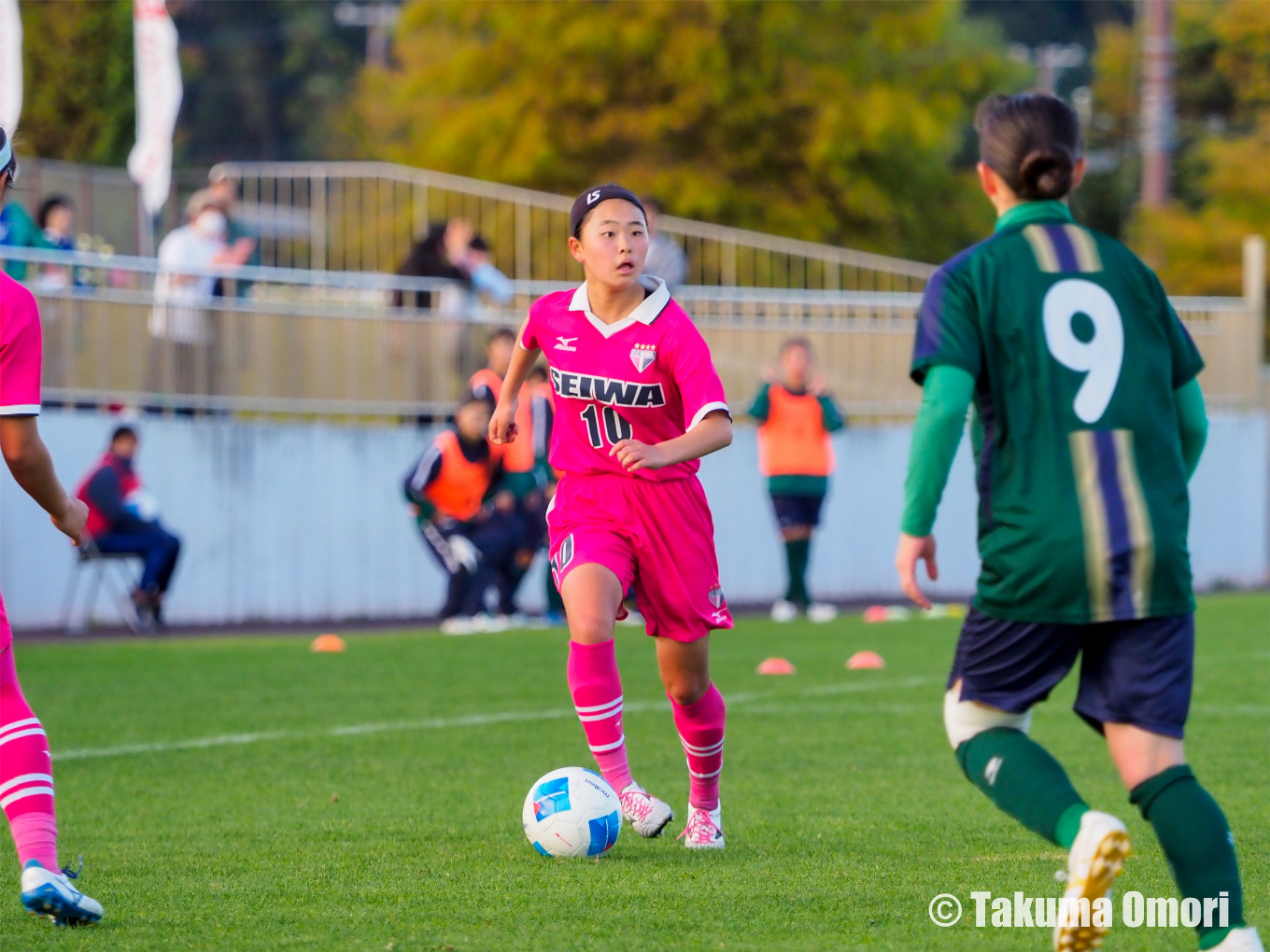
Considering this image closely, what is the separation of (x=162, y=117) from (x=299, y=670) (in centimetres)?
800

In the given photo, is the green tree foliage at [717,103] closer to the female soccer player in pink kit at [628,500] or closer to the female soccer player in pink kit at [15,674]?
the female soccer player in pink kit at [628,500]

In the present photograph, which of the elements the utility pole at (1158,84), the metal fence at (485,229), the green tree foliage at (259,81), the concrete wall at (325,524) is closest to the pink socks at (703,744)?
the concrete wall at (325,524)

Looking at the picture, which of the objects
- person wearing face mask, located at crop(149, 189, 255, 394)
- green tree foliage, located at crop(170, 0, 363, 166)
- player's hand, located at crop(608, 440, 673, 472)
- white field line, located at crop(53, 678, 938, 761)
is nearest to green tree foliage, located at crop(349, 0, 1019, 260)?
person wearing face mask, located at crop(149, 189, 255, 394)

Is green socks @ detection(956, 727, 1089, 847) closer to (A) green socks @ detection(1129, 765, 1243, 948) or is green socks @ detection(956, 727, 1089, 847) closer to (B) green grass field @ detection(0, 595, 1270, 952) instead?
(A) green socks @ detection(1129, 765, 1243, 948)

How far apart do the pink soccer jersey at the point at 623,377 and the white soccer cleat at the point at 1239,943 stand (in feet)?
7.67

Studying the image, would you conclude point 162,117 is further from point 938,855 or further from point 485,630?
point 938,855


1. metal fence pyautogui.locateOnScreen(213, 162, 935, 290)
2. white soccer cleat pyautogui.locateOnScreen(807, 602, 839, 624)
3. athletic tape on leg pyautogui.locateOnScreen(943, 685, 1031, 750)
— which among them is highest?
metal fence pyautogui.locateOnScreen(213, 162, 935, 290)

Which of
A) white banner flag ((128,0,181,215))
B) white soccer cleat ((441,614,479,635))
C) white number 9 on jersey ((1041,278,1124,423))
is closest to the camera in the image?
white number 9 on jersey ((1041,278,1124,423))

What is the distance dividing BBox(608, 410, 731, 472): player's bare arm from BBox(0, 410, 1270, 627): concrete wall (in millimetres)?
10107

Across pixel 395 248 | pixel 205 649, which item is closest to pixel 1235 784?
pixel 205 649

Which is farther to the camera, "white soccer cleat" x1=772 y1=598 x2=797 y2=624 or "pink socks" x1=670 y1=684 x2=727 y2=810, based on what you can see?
"white soccer cleat" x1=772 y1=598 x2=797 y2=624

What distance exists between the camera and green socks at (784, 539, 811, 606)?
16281 millimetres

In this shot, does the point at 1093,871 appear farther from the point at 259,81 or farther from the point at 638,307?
the point at 259,81

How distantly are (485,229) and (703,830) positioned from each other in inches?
846
